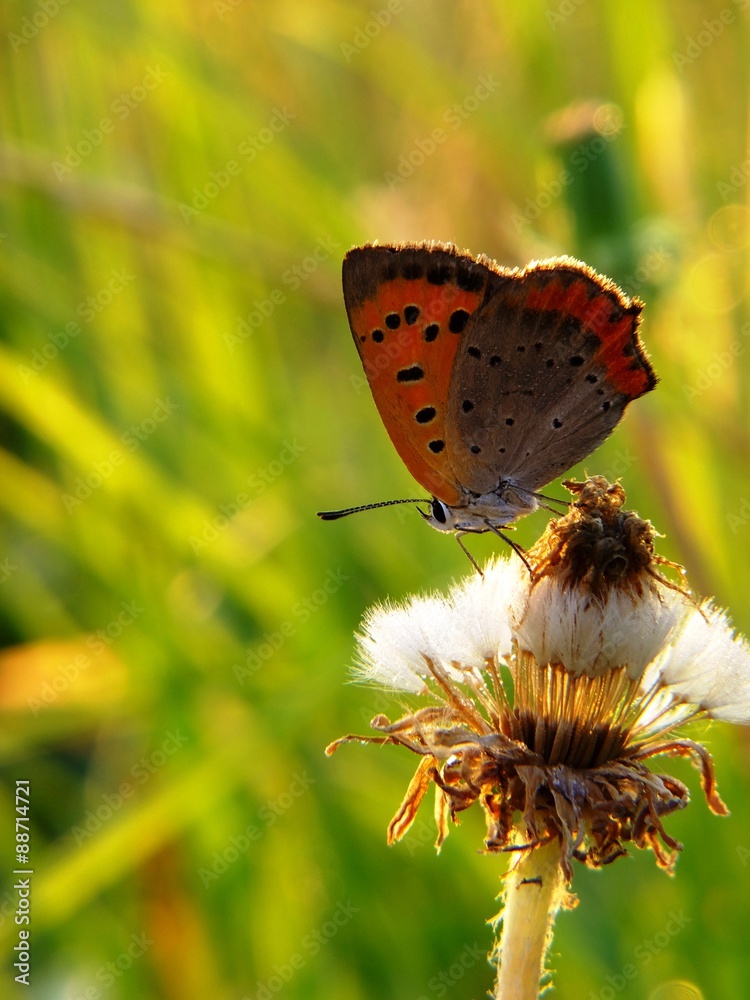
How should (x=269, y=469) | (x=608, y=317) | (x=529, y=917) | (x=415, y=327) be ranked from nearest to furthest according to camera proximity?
(x=529, y=917), (x=608, y=317), (x=415, y=327), (x=269, y=469)

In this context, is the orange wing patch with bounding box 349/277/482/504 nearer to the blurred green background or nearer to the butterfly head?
the butterfly head

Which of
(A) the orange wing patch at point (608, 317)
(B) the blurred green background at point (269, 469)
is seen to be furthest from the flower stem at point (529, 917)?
(B) the blurred green background at point (269, 469)

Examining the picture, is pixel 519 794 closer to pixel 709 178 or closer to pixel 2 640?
pixel 2 640

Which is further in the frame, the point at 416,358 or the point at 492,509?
the point at 492,509

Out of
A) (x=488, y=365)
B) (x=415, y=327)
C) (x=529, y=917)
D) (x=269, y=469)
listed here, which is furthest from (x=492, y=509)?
(x=269, y=469)

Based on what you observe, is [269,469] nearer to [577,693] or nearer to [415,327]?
[415,327]

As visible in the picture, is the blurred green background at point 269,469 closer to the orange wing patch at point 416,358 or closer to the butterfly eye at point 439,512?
the butterfly eye at point 439,512

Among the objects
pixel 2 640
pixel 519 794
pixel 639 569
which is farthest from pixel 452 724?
pixel 2 640
